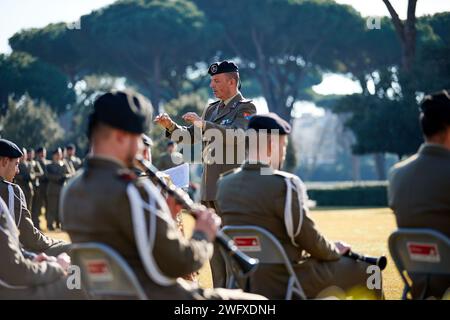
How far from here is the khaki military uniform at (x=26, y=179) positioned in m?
22.5

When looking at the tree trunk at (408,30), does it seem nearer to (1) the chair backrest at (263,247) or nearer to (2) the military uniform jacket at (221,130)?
(2) the military uniform jacket at (221,130)

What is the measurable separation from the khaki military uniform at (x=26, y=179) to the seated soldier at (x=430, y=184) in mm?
17886

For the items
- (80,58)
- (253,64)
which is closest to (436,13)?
(253,64)

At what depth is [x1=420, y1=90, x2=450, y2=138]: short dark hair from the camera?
5.44 m

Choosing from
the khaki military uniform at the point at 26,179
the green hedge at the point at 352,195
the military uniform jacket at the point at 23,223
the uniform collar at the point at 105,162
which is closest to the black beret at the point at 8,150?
the military uniform jacket at the point at 23,223

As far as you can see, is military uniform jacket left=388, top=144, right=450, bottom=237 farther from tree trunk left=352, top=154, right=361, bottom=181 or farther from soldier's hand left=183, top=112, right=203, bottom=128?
tree trunk left=352, top=154, right=361, bottom=181

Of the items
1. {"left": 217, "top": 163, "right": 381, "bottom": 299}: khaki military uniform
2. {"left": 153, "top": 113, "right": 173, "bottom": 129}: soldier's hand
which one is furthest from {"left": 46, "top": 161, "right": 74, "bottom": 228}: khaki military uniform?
{"left": 217, "top": 163, "right": 381, "bottom": 299}: khaki military uniform

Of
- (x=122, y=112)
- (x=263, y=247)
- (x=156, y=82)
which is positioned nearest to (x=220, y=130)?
(x=263, y=247)

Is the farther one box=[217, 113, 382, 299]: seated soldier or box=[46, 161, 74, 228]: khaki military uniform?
box=[46, 161, 74, 228]: khaki military uniform

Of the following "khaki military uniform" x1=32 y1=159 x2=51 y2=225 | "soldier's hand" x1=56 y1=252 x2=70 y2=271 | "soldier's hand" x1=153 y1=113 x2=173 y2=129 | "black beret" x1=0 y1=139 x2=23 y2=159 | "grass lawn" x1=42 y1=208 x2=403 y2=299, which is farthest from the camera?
"khaki military uniform" x1=32 y1=159 x2=51 y2=225

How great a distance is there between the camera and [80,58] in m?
59.2

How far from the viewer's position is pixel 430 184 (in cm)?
538

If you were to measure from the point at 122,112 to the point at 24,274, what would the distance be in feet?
6.11

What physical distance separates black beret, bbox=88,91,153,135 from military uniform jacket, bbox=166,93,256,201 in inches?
158
